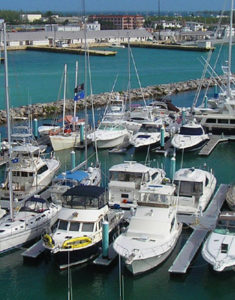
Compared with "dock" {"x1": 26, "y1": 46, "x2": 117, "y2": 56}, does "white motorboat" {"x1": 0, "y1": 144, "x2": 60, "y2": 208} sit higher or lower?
higher

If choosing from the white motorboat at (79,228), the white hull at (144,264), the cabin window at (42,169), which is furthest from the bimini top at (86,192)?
the cabin window at (42,169)

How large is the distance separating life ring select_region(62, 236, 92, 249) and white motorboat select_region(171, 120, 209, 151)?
452 inches

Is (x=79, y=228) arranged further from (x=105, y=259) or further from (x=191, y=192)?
(x=191, y=192)

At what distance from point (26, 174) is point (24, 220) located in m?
4.15

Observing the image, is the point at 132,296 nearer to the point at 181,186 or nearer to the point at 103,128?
the point at 181,186

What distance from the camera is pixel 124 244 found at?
1321 centimetres

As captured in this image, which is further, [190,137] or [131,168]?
[190,137]

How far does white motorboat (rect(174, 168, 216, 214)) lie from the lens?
16203 millimetres

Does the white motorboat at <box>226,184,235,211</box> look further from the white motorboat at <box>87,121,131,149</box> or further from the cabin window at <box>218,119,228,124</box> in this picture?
the cabin window at <box>218,119,228,124</box>

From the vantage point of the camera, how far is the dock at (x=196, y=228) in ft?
43.8

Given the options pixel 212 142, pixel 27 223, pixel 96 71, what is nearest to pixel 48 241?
pixel 27 223

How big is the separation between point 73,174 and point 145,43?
280 feet

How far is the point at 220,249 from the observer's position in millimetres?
13086

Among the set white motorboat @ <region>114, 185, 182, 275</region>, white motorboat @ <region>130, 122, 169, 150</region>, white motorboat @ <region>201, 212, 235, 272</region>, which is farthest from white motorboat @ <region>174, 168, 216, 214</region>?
white motorboat @ <region>130, 122, 169, 150</region>
